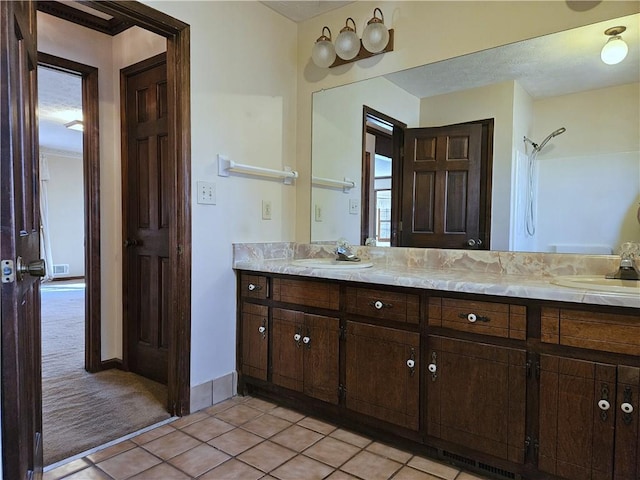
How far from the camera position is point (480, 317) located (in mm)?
1547

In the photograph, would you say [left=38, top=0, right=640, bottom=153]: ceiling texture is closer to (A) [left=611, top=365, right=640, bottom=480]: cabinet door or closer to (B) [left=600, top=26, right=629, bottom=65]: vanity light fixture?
(B) [left=600, top=26, right=629, bottom=65]: vanity light fixture

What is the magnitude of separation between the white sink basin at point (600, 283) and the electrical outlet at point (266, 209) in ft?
5.37

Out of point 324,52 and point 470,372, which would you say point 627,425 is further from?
point 324,52

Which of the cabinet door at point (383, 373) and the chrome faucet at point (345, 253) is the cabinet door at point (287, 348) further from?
the chrome faucet at point (345, 253)

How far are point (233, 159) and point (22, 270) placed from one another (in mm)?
1376

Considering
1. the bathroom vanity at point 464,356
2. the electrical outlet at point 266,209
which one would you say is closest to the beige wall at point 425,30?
the electrical outlet at point 266,209

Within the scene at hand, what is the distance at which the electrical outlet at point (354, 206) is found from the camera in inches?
99.7

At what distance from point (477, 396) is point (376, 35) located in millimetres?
1895

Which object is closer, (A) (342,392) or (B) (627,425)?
(B) (627,425)

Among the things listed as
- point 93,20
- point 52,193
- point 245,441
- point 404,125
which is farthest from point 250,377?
point 52,193

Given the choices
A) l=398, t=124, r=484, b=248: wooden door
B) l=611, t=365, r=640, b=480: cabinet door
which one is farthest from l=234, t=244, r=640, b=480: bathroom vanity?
l=398, t=124, r=484, b=248: wooden door

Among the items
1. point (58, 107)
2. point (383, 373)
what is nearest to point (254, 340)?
point (383, 373)

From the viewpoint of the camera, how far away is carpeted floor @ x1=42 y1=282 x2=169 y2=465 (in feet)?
6.14

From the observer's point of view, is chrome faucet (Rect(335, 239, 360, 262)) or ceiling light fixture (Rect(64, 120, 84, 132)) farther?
ceiling light fixture (Rect(64, 120, 84, 132))
